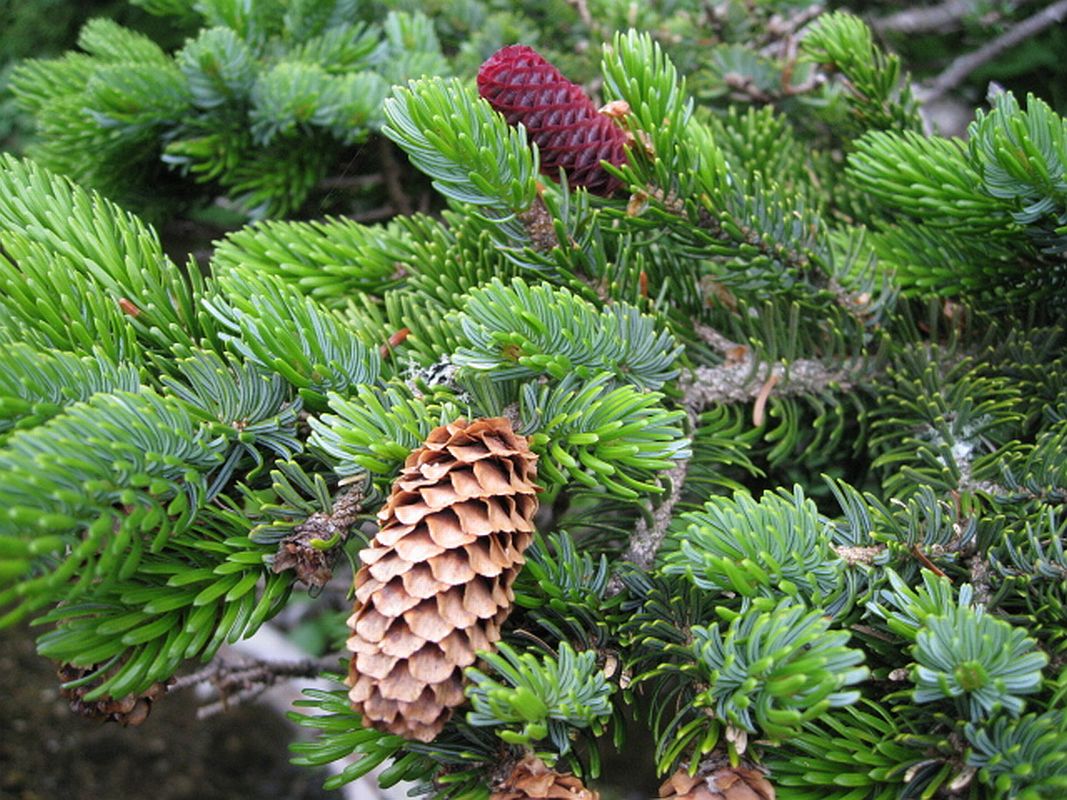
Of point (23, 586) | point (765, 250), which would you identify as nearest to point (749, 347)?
point (765, 250)

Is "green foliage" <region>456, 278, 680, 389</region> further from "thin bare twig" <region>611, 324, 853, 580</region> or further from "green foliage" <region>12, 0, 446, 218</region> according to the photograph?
"green foliage" <region>12, 0, 446, 218</region>

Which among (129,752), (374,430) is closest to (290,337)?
(374,430)

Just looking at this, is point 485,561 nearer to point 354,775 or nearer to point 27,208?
point 354,775

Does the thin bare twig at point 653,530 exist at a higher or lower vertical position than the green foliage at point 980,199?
lower

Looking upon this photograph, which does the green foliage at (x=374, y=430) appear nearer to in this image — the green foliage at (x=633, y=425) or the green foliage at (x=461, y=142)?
the green foliage at (x=633, y=425)

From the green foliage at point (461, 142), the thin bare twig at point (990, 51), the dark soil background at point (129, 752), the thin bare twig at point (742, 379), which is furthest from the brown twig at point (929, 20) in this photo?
the dark soil background at point (129, 752)

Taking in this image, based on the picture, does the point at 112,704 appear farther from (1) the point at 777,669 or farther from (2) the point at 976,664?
(2) the point at 976,664
